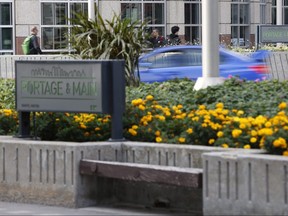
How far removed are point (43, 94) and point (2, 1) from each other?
88.7 ft

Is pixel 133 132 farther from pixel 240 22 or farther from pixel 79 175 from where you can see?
pixel 240 22

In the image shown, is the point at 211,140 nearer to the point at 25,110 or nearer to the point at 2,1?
the point at 25,110

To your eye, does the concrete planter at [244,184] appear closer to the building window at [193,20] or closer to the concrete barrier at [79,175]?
the concrete barrier at [79,175]

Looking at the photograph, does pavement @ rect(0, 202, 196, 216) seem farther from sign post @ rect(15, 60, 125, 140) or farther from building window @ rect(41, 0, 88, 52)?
building window @ rect(41, 0, 88, 52)

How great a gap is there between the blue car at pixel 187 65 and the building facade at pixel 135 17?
10887 mm

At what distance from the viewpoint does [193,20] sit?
4134 centimetres

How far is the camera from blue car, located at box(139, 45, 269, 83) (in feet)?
74.3

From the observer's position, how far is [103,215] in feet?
32.3

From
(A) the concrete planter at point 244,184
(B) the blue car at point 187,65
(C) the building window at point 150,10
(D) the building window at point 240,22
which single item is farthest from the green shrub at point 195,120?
(D) the building window at point 240,22

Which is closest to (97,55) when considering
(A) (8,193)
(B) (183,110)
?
(B) (183,110)

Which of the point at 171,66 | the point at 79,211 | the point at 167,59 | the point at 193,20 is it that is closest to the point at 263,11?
the point at 193,20

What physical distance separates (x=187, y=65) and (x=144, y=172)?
14016 mm

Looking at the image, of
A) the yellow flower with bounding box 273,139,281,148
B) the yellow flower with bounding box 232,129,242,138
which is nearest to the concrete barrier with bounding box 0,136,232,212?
the yellow flower with bounding box 232,129,242,138

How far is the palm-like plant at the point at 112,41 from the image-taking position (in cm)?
1456
